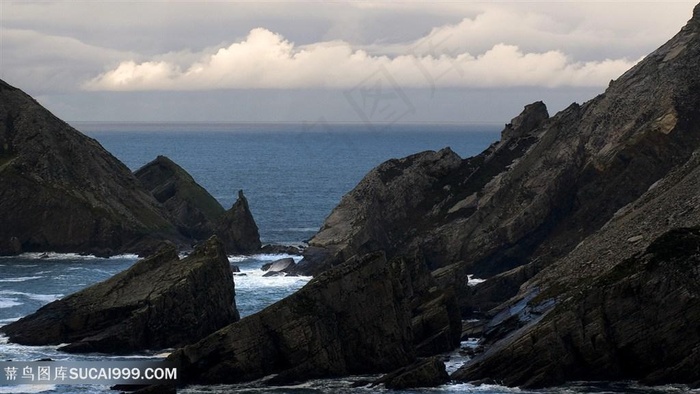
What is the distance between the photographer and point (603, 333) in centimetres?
6650

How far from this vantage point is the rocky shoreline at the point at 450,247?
67062 mm

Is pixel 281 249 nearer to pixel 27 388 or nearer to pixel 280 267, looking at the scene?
pixel 280 267

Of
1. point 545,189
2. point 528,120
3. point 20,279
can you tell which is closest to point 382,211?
point 545,189

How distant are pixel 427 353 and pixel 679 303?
1689 cm

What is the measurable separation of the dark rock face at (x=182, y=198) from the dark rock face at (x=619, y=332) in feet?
247

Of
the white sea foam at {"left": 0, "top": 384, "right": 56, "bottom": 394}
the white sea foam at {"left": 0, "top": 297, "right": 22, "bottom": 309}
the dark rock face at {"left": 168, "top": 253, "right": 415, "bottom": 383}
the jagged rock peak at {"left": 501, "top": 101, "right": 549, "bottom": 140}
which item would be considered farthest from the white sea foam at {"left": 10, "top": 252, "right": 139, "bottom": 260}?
the white sea foam at {"left": 0, "top": 384, "right": 56, "bottom": 394}

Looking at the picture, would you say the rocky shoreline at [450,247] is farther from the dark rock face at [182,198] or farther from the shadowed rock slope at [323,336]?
the dark rock face at [182,198]

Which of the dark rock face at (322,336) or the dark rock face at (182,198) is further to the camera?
the dark rock face at (182,198)

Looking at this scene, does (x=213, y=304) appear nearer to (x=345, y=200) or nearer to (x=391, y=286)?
(x=391, y=286)

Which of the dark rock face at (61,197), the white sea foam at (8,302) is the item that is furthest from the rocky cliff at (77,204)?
the white sea foam at (8,302)

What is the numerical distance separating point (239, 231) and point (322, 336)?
6344cm

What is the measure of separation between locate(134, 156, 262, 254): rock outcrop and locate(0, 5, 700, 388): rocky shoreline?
0.26 metres

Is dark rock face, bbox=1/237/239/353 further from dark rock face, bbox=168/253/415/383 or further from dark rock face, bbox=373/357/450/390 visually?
dark rock face, bbox=373/357/450/390

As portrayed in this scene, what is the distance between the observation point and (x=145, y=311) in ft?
259
